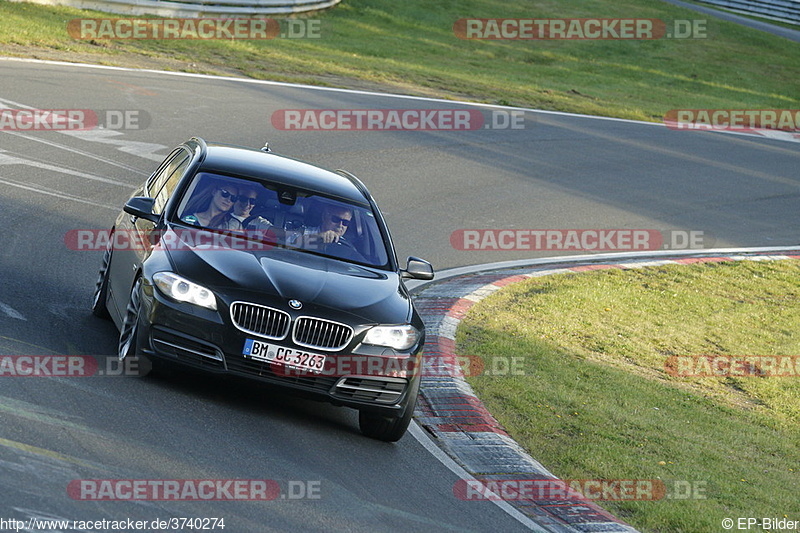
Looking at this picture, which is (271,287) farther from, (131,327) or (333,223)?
(333,223)

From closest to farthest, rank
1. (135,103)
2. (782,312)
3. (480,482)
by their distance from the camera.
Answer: (480,482) → (782,312) → (135,103)

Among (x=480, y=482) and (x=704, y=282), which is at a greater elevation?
(x=480, y=482)

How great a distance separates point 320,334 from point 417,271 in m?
1.53

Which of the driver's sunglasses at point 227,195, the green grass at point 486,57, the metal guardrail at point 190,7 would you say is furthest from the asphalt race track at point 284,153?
the metal guardrail at point 190,7

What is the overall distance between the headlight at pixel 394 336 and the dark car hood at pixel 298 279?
63 mm

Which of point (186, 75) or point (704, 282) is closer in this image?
point (704, 282)

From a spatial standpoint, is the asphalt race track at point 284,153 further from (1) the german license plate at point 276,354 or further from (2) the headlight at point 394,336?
(2) the headlight at point 394,336

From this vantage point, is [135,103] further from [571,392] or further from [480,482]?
[480,482]

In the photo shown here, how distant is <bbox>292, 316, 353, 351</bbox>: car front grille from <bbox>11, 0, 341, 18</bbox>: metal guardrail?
21.6 metres

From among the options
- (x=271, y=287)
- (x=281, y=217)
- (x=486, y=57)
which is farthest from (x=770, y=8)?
(x=271, y=287)

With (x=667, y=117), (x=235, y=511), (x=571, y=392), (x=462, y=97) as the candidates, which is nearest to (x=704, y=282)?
(x=571, y=392)

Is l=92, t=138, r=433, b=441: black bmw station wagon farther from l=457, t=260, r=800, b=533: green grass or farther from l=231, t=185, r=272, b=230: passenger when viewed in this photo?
l=457, t=260, r=800, b=533: green grass

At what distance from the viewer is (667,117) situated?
27.4m

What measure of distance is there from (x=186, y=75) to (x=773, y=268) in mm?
12408
